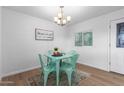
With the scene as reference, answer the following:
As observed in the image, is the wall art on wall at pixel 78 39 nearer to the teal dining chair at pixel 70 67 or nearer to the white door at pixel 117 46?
the white door at pixel 117 46

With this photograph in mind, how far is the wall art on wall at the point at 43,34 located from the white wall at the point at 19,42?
0.13m

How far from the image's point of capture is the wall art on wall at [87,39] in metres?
4.14

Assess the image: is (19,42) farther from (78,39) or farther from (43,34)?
(78,39)

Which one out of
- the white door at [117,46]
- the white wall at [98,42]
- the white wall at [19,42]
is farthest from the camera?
the white wall at [98,42]

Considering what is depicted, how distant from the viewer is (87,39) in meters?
4.32

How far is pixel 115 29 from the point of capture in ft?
10.4

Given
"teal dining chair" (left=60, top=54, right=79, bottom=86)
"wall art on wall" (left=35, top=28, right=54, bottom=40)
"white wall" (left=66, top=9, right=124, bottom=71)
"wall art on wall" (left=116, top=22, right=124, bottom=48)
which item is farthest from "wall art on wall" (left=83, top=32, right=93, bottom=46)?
"teal dining chair" (left=60, top=54, right=79, bottom=86)

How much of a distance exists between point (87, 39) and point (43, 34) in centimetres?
191

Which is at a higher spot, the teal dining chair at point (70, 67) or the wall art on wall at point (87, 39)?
the wall art on wall at point (87, 39)

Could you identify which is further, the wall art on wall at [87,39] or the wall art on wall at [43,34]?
the wall art on wall at [87,39]

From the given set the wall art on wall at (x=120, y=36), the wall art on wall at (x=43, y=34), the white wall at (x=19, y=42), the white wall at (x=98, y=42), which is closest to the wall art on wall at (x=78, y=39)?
the white wall at (x=98, y=42)

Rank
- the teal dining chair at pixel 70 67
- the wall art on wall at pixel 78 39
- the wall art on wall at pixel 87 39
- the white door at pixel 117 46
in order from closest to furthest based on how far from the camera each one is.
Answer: the teal dining chair at pixel 70 67 < the white door at pixel 117 46 < the wall art on wall at pixel 87 39 < the wall art on wall at pixel 78 39

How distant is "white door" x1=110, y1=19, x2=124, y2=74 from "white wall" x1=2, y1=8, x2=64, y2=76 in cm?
257
